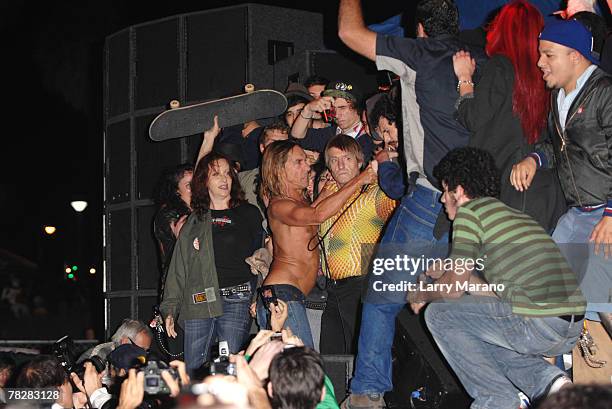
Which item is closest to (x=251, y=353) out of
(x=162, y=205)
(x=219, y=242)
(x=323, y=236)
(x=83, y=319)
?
(x=323, y=236)

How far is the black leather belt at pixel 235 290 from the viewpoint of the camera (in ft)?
19.5

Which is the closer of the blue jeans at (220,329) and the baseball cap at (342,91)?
the blue jeans at (220,329)

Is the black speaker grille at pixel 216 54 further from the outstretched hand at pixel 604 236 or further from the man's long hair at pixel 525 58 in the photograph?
the outstretched hand at pixel 604 236

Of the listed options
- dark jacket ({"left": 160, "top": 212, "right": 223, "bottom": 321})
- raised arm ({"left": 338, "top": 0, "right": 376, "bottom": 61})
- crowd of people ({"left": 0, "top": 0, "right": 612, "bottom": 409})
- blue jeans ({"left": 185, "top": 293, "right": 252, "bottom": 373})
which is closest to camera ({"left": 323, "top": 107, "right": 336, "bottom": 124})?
crowd of people ({"left": 0, "top": 0, "right": 612, "bottom": 409})

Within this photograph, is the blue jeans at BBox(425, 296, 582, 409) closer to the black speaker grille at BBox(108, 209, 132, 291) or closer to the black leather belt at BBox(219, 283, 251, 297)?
the black leather belt at BBox(219, 283, 251, 297)

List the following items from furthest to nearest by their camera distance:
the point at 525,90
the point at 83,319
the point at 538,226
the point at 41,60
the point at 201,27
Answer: the point at 83,319, the point at 41,60, the point at 201,27, the point at 525,90, the point at 538,226

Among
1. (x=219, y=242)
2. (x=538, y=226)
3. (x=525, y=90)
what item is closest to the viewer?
(x=538, y=226)

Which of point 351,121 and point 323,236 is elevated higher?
point 351,121

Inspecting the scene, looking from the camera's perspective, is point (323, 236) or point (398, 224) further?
point (323, 236)

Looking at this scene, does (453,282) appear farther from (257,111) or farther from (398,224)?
(257,111)

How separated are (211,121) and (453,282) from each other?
119 inches

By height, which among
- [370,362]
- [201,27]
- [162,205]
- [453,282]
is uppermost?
[201,27]

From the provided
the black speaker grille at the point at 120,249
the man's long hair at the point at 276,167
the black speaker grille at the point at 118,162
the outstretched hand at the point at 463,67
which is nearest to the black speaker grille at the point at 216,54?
the black speaker grille at the point at 118,162

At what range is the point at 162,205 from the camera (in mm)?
6961
